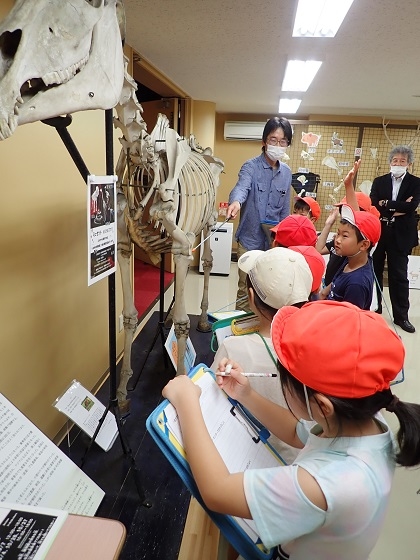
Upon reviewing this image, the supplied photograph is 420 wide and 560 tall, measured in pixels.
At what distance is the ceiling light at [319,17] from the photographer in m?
2.08

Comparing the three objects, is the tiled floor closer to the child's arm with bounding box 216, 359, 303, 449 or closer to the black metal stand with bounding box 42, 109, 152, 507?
the black metal stand with bounding box 42, 109, 152, 507

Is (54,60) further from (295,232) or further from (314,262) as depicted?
(295,232)

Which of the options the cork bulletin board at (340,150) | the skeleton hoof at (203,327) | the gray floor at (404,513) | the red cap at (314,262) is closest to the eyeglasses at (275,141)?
the red cap at (314,262)

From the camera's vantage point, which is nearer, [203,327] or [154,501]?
[154,501]

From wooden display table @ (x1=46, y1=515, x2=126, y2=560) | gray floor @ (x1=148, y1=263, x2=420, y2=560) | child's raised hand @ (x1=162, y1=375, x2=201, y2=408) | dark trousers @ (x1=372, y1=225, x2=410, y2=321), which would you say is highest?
child's raised hand @ (x1=162, y1=375, x2=201, y2=408)

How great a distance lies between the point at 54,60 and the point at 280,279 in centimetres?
82

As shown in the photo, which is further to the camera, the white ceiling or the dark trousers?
the dark trousers

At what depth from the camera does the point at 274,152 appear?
288cm

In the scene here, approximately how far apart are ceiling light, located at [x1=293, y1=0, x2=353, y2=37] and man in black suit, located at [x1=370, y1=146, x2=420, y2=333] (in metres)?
1.93

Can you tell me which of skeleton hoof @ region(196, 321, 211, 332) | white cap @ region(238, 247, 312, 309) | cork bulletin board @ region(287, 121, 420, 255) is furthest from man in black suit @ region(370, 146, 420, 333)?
white cap @ region(238, 247, 312, 309)

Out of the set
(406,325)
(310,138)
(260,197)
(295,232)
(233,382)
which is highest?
(310,138)

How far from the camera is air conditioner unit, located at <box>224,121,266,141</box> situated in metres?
6.01

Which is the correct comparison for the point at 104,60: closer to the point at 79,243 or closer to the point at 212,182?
the point at 79,243

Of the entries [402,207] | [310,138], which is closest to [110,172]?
[402,207]
